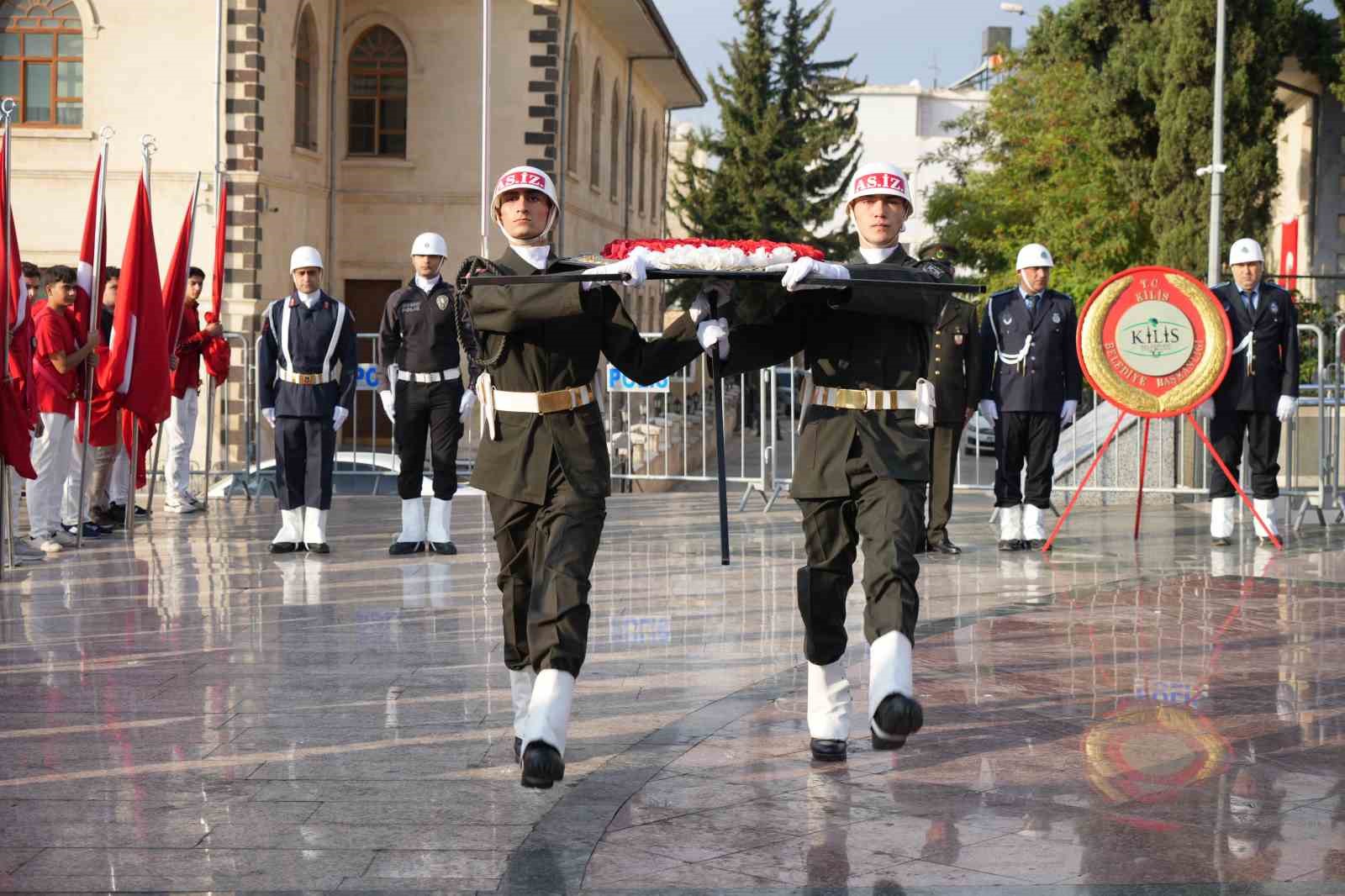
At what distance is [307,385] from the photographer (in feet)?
41.5

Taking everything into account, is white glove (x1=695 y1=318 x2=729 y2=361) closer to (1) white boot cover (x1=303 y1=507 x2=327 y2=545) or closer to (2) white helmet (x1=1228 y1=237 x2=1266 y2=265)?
(1) white boot cover (x1=303 y1=507 x2=327 y2=545)

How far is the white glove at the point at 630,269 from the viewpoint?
19.5 feet

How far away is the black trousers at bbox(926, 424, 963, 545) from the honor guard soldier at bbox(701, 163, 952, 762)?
20.9ft

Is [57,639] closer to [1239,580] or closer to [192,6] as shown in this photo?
[1239,580]

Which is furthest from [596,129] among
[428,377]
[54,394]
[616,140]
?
[428,377]

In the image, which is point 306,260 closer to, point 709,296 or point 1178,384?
point 1178,384

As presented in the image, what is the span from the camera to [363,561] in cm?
1274

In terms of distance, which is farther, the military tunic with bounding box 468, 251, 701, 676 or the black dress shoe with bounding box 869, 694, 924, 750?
the military tunic with bounding box 468, 251, 701, 676

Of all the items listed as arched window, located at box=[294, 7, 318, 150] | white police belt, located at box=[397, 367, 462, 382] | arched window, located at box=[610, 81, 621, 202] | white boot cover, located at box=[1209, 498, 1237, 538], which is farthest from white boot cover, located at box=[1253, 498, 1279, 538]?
arched window, located at box=[610, 81, 621, 202]

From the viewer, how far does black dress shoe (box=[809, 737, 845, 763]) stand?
21.1ft

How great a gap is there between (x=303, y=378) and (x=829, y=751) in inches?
284

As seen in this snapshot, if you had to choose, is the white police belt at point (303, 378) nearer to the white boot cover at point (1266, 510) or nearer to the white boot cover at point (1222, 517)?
the white boot cover at point (1222, 517)

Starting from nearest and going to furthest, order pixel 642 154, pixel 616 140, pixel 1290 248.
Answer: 1. pixel 1290 248
2. pixel 616 140
3. pixel 642 154

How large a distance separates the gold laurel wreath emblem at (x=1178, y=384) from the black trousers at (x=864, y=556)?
741 centimetres
